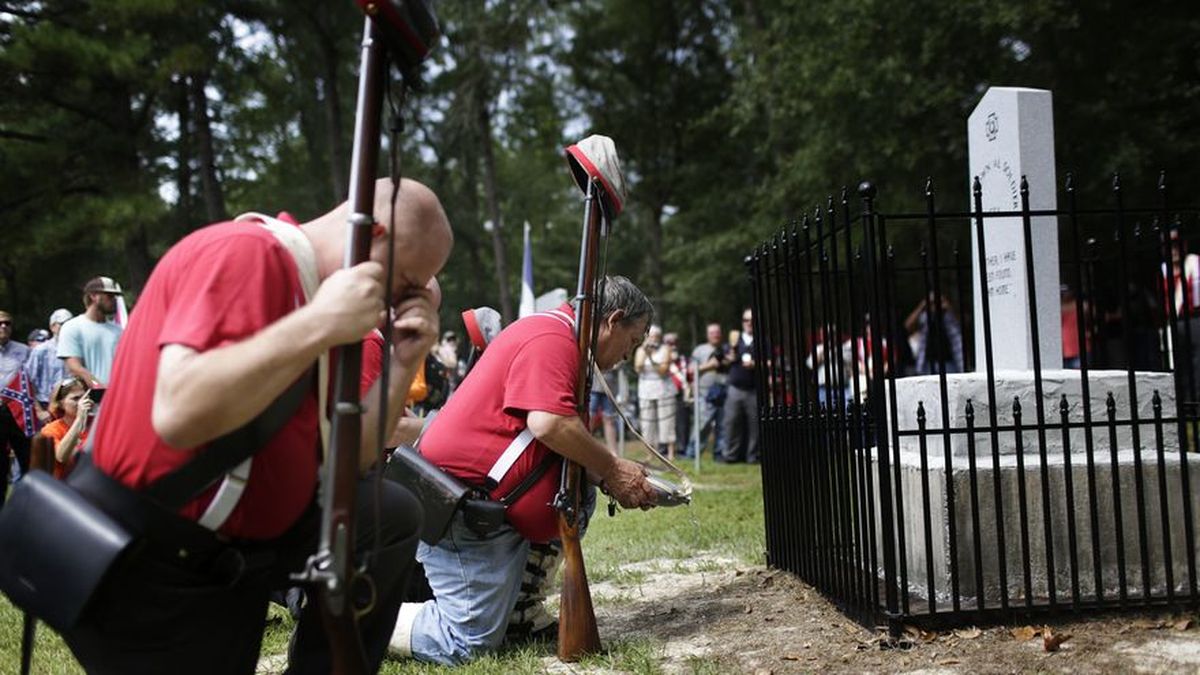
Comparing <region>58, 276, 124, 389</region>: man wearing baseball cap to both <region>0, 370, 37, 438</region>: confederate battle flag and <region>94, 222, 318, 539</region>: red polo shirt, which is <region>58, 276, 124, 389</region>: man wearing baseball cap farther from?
<region>94, 222, 318, 539</region>: red polo shirt

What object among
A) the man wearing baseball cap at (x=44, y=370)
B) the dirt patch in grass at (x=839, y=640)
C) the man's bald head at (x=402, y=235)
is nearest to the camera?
the man's bald head at (x=402, y=235)

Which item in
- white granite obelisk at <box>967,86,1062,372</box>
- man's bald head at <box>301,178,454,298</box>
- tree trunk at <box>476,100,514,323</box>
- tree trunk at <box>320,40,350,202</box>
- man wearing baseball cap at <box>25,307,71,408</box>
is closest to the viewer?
man's bald head at <box>301,178,454,298</box>

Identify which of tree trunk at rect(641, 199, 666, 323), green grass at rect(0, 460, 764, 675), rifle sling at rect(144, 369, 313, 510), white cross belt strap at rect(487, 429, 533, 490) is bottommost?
green grass at rect(0, 460, 764, 675)

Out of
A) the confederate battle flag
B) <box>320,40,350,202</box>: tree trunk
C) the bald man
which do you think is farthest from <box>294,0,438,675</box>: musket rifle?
<box>320,40,350,202</box>: tree trunk

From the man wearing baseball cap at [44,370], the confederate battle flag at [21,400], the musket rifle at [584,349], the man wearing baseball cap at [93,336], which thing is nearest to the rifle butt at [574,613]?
the musket rifle at [584,349]

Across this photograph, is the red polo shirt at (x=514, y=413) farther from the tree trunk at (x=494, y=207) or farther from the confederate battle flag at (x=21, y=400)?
the tree trunk at (x=494, y=207)

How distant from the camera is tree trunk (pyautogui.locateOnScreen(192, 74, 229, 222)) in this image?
2148 centimetres

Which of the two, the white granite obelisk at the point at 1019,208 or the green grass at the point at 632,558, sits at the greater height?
the white granite obelisk at the point at 1019,208

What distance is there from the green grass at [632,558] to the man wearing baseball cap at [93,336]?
117 inches

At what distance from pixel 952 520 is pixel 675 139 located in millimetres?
27601

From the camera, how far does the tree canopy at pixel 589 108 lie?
16.3 metres

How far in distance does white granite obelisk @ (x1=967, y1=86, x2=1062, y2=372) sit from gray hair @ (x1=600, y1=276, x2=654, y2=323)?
163cm

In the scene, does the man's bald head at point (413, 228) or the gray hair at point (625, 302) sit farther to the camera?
the gray hair at point (625, 302)

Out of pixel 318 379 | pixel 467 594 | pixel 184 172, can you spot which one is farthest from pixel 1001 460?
pixel 184 172
